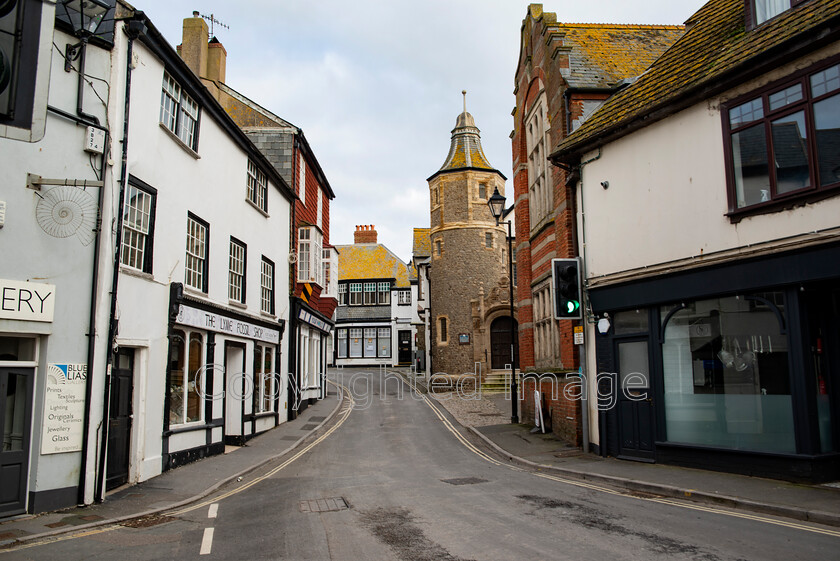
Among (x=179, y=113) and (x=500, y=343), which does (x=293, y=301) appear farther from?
(x=500, y=343)

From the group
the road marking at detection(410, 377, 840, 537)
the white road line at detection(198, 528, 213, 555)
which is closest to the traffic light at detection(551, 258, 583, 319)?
the road marking at detection(410, 377, 840, 537)

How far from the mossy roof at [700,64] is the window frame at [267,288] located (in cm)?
999

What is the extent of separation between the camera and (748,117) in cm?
1060

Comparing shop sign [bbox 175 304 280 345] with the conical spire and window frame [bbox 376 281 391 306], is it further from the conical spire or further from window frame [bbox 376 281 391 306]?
window frame [bbox 376 281 391 306]

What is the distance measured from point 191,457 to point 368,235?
157 ft

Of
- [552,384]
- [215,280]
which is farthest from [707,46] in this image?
[215,280]

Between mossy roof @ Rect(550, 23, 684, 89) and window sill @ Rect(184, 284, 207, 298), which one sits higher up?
mossy roof @ Rect(550, 23, 684, 89)

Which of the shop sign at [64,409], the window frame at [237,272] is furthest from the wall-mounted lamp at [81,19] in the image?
the window frame at [237,272]

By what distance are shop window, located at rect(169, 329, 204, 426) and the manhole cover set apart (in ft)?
14.4

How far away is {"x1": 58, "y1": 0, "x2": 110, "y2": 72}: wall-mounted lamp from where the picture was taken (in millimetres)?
9656

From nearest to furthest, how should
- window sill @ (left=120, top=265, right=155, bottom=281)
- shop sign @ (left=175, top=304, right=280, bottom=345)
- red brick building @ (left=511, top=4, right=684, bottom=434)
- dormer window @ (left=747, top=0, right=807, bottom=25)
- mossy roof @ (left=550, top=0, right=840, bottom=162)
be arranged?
mossy roof @ (left=550, top=0, right=840, bottom=162), dormer window @ (left=747, top=0, right=807, bottom=25), window sill @ (left=120, top=265, right=155, bottom=281), shop sign @ (left=175, top=304, right=280, bottom=345), red brick building @ (left=511, top=4, right=684, bottom=434)

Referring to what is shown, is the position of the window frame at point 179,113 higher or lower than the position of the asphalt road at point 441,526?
higher

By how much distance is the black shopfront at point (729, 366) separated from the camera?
9633 mm

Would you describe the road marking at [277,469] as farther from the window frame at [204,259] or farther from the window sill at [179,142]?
the window sill at [179,142]
